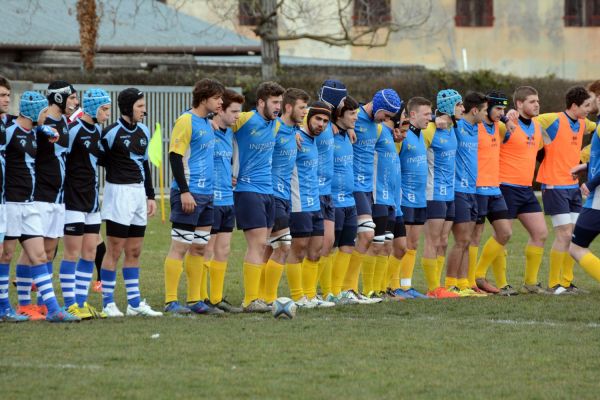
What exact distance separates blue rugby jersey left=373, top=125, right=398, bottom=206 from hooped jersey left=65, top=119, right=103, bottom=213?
3.27 m

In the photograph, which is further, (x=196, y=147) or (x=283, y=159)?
(x=283, y=159)

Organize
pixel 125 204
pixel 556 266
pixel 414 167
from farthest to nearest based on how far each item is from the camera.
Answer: pixel 556 266
pixel 414 167
pixel 125 204

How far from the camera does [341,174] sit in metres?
13.4

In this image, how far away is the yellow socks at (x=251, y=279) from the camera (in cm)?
1245

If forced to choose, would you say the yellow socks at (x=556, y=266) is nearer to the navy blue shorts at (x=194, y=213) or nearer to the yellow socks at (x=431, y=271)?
the yellow socks at (x=431, y=271)

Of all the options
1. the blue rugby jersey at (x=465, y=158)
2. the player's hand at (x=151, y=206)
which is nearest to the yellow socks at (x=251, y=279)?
the player's hand at (x=151, y=206)

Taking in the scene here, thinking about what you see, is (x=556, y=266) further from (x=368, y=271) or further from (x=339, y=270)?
(x=339, y=270)

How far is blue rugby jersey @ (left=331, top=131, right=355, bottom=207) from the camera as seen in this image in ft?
43.8

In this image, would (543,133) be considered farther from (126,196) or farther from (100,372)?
(100,372)

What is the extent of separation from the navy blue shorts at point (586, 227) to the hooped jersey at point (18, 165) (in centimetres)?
560

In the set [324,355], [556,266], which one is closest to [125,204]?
[324,355]

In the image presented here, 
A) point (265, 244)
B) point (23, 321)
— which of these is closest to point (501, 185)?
point (265, 244)

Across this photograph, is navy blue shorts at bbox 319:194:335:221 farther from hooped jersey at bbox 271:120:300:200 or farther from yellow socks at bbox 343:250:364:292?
yellow socks at bbox 343:250:364:292

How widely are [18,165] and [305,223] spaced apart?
2955 millimetres
